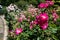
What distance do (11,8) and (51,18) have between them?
2.89 meters

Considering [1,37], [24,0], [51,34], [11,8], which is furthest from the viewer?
[24,0]

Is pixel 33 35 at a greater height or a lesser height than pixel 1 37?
greater

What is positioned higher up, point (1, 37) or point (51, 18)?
point (51, 18)

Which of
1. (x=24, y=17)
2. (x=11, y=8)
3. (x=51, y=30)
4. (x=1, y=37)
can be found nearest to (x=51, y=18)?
(x=51, y=30)

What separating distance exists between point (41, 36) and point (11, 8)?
125 inches

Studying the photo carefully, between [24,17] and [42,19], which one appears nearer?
[42,19]

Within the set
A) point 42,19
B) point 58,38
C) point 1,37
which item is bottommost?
point 1,37

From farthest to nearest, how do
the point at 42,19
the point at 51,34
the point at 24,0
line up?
the point at 24,0
the point at 51,34
the point at 42,19

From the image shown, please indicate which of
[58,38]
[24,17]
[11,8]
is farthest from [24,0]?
[58,38]

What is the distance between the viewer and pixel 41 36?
3748 mm

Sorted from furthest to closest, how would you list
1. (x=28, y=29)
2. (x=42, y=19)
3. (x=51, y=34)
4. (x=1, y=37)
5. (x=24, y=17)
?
(x=1, y=37) → (x=24, y=17) → (x=28, y=29) → (x=51, y=34) → (x=42, y=19)

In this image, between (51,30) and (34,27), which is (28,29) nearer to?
(34,27)

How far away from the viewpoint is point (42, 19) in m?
3.54

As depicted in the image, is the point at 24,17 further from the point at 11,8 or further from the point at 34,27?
the point at 11,8
